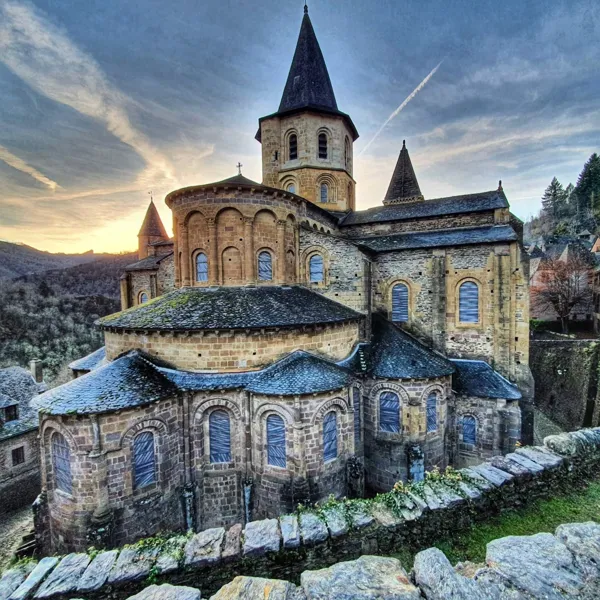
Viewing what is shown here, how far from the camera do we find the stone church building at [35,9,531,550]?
9367 mm

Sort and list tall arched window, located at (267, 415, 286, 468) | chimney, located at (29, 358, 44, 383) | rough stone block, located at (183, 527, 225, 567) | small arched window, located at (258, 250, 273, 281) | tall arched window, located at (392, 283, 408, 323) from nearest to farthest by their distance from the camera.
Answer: rough stone block, located at (183, 527, 225, 567) → tall arched window, located at (267, 415, 286, 468) → small arched window, located at (258, 250, 273, 281) → tall arched window, located at (392, 283, 408, 323) → chimney, located at (29, 358, 44, 383)

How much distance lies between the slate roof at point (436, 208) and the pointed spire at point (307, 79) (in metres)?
8.47

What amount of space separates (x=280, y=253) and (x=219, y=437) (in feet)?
26.1

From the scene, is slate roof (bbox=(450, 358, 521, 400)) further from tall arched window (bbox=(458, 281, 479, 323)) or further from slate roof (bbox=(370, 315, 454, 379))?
tall arched window (bbox=(458, 281, 479, 323))

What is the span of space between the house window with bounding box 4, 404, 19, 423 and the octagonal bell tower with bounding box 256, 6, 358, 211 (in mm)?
20429

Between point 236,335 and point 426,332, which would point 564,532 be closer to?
point 236,335

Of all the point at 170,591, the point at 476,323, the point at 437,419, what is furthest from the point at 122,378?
the point at 476,323

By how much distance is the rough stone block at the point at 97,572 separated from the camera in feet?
12.7

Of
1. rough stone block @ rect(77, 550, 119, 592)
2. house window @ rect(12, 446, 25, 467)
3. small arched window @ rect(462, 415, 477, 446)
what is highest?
rough stone block @ rect(77, 550, 119, 592)

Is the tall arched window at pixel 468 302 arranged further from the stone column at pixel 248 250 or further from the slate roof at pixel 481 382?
the stone column at pixel 248 250

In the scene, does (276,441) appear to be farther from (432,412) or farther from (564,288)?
(564,288)

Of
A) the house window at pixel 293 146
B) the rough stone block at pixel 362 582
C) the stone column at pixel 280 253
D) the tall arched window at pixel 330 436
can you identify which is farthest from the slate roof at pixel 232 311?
the house window at pixel 293 146

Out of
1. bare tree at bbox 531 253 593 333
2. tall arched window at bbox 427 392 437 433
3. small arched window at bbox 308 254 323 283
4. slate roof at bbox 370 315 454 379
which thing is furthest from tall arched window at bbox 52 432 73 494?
bare tree at bbox 531 253 593 333

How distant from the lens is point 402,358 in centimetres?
1333
